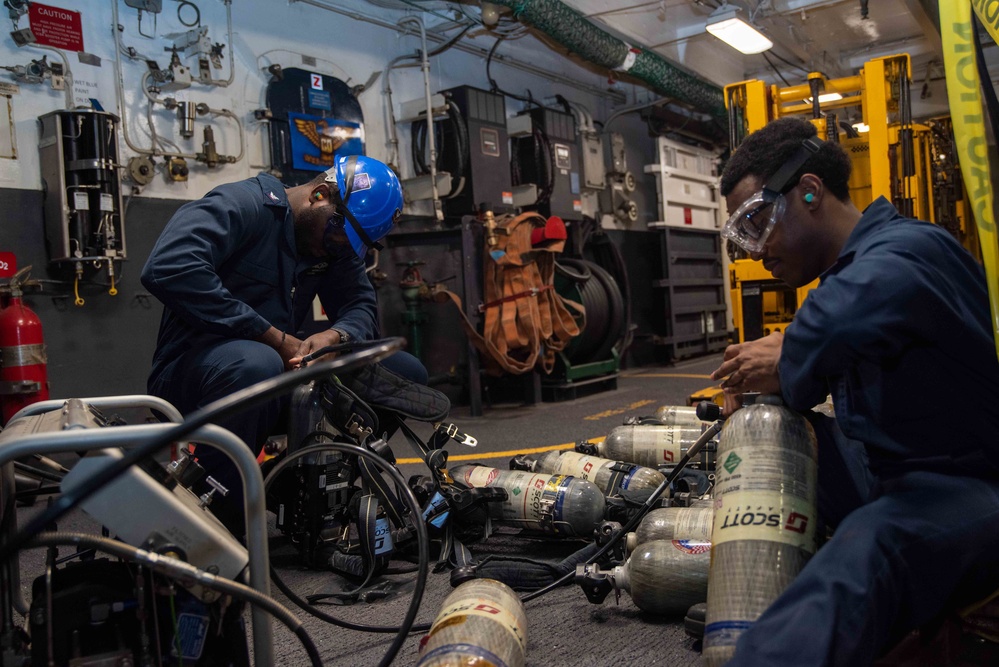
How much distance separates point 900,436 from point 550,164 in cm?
669

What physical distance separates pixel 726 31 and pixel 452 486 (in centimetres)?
734

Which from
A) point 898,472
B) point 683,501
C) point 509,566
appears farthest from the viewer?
point 683,501

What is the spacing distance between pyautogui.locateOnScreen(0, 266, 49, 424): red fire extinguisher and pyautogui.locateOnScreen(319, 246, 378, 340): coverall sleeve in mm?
1932

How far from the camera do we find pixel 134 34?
5.39 meters

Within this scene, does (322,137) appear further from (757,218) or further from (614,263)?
(757,218)

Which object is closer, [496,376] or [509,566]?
[509,566]

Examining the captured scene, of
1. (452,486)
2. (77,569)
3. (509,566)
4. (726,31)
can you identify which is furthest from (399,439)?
(726,31)

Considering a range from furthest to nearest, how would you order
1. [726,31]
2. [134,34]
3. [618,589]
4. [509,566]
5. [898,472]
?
[726,31], [134,34], [509,566], [618,589], [898,472]

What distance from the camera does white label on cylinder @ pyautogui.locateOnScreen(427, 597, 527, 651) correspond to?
1.72 m

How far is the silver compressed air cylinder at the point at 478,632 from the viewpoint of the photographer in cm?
156

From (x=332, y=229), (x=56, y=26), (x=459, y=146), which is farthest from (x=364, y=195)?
(x=459, y=146)

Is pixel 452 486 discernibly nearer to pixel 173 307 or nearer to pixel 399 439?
pixel 173 307

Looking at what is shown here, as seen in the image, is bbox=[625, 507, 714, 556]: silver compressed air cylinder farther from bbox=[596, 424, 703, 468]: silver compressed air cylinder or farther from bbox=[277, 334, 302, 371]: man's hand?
bbox=[277, 334, 302, 371]: man's hand

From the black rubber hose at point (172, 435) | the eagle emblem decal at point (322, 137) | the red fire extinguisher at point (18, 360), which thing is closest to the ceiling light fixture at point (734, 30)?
the eagle emblem decal at point (322, 137)
